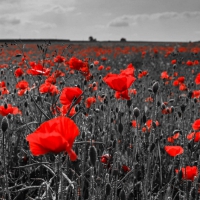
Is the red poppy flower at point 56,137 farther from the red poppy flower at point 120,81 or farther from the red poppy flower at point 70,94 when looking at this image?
the red poppy flower at point 120,81

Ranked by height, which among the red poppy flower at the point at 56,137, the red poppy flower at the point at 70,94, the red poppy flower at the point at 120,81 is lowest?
the red poppy flower at the point at 56,137

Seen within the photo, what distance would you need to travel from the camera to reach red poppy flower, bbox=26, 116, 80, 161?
3.53ft

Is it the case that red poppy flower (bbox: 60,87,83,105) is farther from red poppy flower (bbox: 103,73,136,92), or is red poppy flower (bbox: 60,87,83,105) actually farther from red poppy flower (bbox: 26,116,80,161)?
red poppy flower (bbox: 26,116,80,161)

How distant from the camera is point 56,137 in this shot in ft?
3.49

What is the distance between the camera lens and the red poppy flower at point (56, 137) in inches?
42.4

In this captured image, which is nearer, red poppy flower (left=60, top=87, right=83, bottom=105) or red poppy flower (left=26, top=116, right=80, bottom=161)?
red poppy flower (left=26, top=116, right=80, bottom=161)

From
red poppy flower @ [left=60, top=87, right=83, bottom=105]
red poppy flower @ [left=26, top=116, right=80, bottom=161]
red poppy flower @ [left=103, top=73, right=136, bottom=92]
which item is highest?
red poppy flower @ [left=103, top=73, right=136, bottom=92]

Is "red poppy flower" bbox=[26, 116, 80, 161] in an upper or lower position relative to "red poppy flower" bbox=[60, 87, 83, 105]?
lower

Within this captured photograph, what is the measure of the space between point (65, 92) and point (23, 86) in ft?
4.86

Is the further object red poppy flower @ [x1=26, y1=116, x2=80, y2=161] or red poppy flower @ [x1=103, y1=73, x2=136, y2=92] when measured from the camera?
red poppy flower @ [x1=103, y1=73, x2=136, y2=92]

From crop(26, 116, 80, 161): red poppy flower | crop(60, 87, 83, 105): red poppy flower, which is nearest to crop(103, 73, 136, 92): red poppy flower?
crop(60, 87, 83, 105): red poppy flower

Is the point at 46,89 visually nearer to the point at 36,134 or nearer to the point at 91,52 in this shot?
the point at 36,134

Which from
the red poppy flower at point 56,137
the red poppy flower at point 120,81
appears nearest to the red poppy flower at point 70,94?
the red poppy flower at point 120,81

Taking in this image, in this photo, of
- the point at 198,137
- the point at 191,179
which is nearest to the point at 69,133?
the point at 191,179
